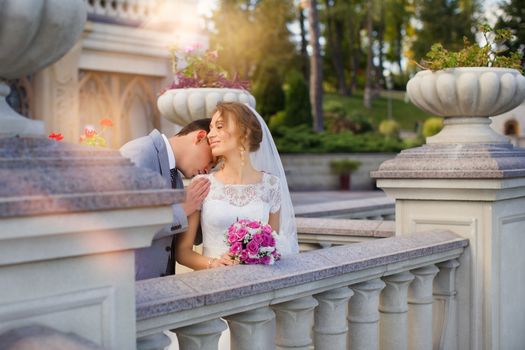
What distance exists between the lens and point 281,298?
2.85 m

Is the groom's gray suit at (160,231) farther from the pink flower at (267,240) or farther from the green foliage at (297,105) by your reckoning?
the green foliage at (297,105)

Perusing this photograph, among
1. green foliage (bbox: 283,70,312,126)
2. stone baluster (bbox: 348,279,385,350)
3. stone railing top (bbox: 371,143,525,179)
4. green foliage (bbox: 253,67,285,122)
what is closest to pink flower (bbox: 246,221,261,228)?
stone baluster (bbox: 348,279,385,350)

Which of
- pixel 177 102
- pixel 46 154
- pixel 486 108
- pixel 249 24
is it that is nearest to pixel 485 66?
pixel 486 108

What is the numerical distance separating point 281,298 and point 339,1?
50.6 meters

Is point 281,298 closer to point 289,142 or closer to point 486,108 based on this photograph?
point 486,108

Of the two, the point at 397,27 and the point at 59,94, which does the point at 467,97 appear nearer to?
the point at 59,94

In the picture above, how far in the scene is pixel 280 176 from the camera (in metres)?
4.78

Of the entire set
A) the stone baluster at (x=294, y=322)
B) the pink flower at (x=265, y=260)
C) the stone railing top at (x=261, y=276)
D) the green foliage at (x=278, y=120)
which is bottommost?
the stone baluster at (x=294, y=322)

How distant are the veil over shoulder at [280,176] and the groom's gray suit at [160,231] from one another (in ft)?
1.85

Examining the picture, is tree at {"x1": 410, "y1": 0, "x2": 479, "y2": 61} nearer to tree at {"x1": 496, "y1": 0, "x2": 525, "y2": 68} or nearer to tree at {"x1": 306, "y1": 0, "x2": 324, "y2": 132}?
tree at {"x1": 496, "y1": 0, "x2": 525, "y2": 68}

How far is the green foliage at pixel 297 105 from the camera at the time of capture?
33438 mm

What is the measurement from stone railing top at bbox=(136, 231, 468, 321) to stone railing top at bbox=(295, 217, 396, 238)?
1.06m

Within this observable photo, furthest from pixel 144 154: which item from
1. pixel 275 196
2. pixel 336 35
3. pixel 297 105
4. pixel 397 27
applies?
pixel 397 27

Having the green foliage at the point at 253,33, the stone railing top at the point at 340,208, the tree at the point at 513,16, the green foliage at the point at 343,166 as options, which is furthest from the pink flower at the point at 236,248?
the green foliage at the point at 253,33
